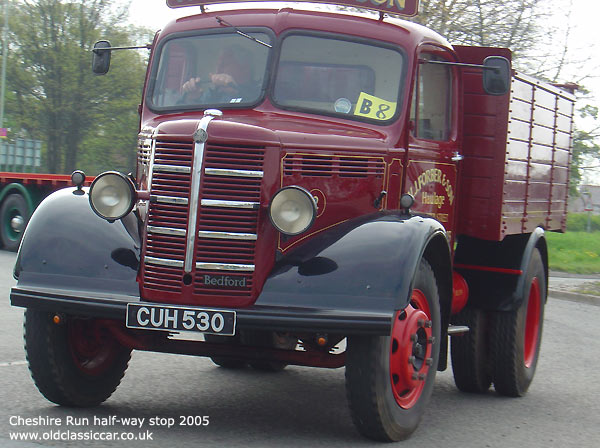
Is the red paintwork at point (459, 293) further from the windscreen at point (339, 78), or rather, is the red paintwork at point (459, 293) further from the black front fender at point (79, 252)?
the black front fender at point (79, 252)

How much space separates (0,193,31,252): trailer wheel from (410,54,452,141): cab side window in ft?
44.4

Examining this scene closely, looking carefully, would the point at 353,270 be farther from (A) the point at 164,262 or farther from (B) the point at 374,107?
(B) the point at 374,107

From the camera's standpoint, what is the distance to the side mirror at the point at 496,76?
6.59 meters

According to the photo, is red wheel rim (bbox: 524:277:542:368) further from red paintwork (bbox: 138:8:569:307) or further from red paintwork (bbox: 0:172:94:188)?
red paintwork (bbox: 0:172:94:188)

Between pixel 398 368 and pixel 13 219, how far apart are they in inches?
602

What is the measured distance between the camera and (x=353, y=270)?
5.39 metres

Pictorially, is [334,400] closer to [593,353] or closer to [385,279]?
[385,279]

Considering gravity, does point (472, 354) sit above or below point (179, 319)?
below

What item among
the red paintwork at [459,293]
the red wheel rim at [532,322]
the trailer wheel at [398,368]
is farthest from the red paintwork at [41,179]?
the trailer wheel at [398,368]

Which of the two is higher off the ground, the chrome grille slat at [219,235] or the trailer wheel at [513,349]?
the chrome grille slat at [219,235]

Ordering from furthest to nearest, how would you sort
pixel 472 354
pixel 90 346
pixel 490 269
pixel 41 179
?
pixel 41 179, pixel 490 269, pixel 472 354, pixel 90 346

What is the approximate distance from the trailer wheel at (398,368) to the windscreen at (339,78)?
1165 millimetres

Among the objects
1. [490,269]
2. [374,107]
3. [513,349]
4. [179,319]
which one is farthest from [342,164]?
[513,349]

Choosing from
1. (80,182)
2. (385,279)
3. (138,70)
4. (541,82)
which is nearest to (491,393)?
(541,82)
